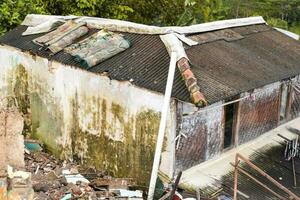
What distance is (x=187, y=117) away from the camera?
9219 mm

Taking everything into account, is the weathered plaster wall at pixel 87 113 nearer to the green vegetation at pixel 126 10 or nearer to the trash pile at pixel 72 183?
the trash pile at pixel 72 183

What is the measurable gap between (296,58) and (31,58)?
6.71 m

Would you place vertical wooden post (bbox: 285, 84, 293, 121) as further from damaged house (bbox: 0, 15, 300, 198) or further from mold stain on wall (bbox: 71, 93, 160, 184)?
mold stain on wall (bbox: 71, 93, 160, 184)

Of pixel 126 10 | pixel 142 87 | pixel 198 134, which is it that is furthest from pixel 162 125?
pixel 126 10

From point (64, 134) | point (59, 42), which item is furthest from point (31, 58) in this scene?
point (64, 134)

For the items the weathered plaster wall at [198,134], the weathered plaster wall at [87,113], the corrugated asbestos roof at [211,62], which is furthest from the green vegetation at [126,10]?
the weathered plaster wall at [198,134]

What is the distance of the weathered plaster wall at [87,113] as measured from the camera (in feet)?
31.4

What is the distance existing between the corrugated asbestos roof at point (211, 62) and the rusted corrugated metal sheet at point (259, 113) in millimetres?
650

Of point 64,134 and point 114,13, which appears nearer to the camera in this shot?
point 64,134

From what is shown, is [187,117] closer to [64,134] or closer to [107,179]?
[107,179]

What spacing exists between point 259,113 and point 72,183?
462cm

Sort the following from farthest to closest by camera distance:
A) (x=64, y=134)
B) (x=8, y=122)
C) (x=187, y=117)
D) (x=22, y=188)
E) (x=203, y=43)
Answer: (x=64, y=134) < (x=203, y=43) < (x=187, y=117) < (x=8, y=122) < (x=22, y=188)

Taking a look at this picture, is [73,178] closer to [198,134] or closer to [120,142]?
[120,142]

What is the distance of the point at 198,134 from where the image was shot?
31.5 ft
